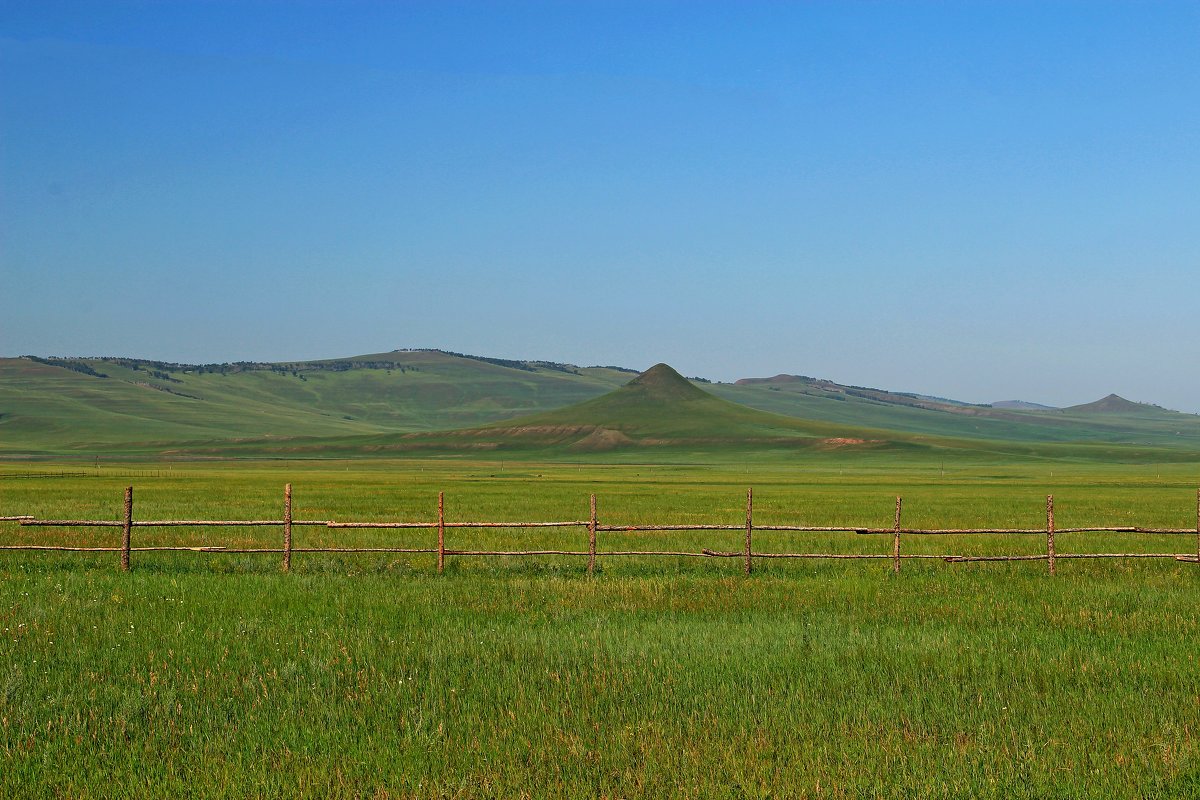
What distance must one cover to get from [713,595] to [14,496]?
4880 centimetres

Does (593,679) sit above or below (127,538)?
below

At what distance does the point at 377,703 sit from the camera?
1202cm

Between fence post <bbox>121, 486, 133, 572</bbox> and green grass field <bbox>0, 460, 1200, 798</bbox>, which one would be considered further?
fence post <bbox>121, 486, 133, 572</bbox>

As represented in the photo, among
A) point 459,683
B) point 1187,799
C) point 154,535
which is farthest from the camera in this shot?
point 154,535

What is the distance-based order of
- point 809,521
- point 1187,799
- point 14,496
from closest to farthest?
point 1187,799 → point 809,521 → point 14,496

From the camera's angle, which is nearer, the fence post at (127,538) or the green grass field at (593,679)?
the green grass field at (593,679)

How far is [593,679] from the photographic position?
13.1 m

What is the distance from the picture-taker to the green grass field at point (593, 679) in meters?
9.59

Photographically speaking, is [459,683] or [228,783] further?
[459,683]

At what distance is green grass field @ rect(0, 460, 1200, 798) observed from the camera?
9586mm

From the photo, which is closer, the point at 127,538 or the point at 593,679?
the point at 593,679

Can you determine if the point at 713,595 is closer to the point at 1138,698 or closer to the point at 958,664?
the point at 958,664

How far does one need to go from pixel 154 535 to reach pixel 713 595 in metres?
20.1

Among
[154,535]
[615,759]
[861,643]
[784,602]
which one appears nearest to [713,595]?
[784,602]
